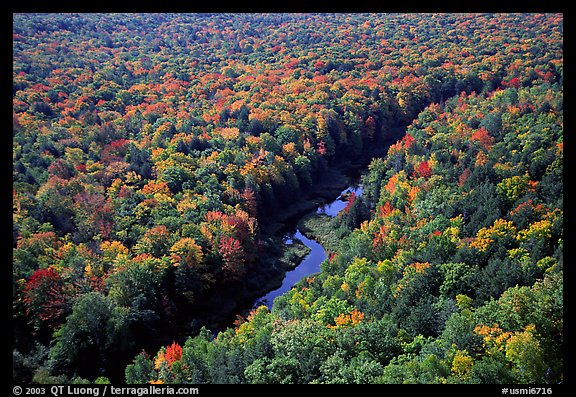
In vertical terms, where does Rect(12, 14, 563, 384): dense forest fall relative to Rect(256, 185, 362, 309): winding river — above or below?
above

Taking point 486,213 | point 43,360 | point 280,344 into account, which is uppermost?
point 486,213

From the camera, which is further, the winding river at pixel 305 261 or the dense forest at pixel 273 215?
the winding river at pixel 305 261

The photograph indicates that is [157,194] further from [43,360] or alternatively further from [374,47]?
[374,47]

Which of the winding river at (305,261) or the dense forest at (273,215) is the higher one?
the dense forest at (273,215)

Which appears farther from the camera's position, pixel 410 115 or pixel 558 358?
pixel 410 115
